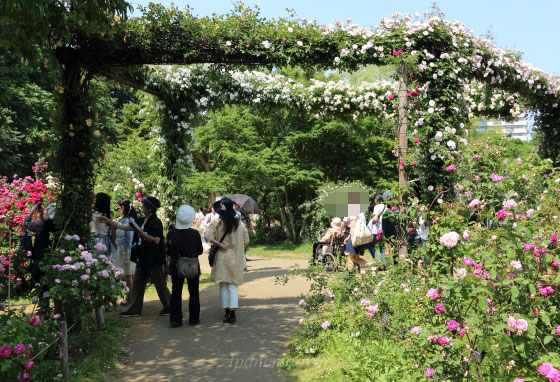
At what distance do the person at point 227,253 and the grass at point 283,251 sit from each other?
10691mm

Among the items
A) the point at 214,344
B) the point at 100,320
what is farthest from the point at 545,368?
the point at 100,320

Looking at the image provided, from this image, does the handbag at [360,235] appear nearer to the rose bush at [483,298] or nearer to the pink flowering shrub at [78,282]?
the rose bush at [483,298]

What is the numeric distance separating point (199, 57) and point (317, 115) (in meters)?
5.28

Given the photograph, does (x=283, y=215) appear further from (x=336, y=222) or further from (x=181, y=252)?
(x=181, y=252)

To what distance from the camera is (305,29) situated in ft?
24.6

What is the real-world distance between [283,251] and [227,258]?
45.0 feet

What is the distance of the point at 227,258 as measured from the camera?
23.0ft

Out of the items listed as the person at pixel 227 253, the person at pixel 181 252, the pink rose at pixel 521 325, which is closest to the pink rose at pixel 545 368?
the pink rose at pixel 521 325

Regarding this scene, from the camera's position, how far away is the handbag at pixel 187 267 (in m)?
6.68

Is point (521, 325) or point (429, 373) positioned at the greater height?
point (521, 325)

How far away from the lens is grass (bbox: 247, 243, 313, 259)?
1866 centimetres

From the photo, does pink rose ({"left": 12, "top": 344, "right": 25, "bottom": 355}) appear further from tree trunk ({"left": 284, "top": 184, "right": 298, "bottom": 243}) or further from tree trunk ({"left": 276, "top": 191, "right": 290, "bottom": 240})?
tree trunk ({"left": 276, "top": 191, "right": 290, "bottom": 240})

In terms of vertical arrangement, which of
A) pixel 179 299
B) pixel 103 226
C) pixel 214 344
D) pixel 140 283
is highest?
pixel 103 226

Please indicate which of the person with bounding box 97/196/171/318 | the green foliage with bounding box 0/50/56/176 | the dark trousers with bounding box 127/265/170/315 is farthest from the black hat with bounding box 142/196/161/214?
the green foliage with bounding box 0/50/56/176
